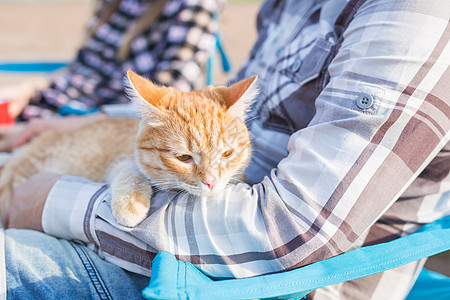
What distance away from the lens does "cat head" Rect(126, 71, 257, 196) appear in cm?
131

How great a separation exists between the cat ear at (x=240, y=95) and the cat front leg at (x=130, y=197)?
1.40ft

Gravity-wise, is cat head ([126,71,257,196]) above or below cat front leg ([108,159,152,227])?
above

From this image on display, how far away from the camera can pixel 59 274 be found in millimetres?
1137

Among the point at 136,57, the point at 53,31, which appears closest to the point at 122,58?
the point at 136,57

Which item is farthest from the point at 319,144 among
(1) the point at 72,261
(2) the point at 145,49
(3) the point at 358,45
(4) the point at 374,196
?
(2) the point at 145,49

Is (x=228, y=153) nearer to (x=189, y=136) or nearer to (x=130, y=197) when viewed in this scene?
(x=189, y=136)

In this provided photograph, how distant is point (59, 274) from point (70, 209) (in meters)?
0.21

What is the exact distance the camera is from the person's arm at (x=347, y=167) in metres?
1.01

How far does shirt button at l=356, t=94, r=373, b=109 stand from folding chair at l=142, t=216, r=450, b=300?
42 cm

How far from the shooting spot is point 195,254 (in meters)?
1.06

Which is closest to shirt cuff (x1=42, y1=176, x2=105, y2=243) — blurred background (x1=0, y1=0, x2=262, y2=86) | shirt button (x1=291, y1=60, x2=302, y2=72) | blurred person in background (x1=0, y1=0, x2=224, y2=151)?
shirt button (x1=291, y1=60, x2=302, y2=72)

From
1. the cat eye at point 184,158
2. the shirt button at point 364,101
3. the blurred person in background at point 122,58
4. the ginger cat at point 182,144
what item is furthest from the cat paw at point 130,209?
the blurred person in background at point 122,58

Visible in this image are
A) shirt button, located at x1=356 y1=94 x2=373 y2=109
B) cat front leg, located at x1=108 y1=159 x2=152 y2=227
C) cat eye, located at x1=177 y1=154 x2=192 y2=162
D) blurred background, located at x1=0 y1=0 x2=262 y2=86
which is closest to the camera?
shirt button, located at x1=356 y1=94 x2=373 y2=109

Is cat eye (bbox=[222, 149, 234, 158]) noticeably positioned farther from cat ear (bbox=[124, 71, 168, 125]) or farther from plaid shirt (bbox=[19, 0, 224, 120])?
plaid shirt (bbox=[19, 0, 224, 120])
